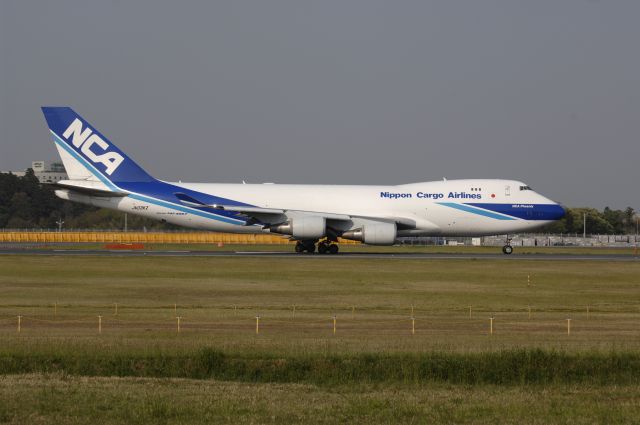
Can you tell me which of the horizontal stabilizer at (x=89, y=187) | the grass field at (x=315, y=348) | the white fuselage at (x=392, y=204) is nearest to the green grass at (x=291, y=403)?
the grass field at (x=315, y=348)

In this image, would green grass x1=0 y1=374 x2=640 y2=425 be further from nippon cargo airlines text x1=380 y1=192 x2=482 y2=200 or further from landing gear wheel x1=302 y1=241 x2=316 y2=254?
nippon cargo airlines text x1=380 y1=192 x2=482 y2=200

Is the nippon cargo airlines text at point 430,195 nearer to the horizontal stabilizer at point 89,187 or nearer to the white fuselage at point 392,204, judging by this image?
the white fuselage at point 392,204

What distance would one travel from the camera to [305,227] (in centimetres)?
5675

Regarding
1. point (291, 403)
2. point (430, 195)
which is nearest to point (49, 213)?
point (430, 195)

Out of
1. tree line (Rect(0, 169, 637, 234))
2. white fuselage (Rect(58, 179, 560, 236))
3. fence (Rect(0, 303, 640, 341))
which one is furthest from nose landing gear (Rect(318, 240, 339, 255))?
tree line (Rect(0, 169, 637, 234))

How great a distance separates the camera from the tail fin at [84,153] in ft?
194

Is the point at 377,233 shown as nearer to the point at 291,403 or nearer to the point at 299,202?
the point at 299,202

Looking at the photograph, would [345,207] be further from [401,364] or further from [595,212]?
[595,212]

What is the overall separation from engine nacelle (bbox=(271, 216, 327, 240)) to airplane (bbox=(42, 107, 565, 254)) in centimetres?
6

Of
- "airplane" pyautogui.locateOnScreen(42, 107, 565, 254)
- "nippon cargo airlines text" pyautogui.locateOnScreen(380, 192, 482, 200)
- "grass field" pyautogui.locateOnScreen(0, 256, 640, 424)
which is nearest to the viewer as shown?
"grass field" pyautogui.locateOnScreen(0, 256, 640, 424)

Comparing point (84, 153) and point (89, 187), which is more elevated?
point (84, 153)

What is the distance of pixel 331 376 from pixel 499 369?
11.8ft

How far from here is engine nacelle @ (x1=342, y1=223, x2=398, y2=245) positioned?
57.2 m

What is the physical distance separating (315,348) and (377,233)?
35793 mm
